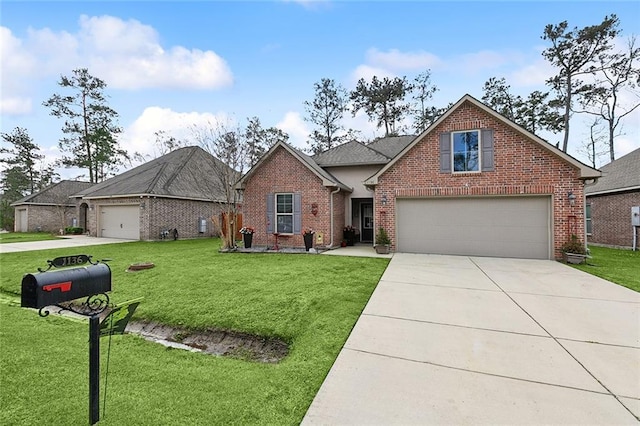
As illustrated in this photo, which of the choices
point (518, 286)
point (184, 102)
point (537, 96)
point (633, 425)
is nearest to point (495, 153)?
point (518, 286)

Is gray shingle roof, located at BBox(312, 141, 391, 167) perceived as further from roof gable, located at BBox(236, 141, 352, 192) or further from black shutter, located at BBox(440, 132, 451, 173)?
black shutter, located at BBox(440, 132, 451, 173)

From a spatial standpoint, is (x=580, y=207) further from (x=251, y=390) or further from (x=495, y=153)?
(x=251, y=390)

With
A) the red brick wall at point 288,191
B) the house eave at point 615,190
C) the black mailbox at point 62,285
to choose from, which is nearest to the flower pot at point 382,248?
the red brick wall at point 288,191

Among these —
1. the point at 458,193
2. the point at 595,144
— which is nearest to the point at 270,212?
the point at 458,193

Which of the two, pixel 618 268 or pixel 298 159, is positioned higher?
pixel 298 159

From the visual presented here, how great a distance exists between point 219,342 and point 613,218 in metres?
17.5

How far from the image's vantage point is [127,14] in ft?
30.9

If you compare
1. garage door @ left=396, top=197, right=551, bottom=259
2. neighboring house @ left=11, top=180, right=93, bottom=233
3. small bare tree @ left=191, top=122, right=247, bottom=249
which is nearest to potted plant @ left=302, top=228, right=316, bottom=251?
garage door @ left=396, top=197, right=551, bottom=259

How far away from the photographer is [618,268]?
8.00 m

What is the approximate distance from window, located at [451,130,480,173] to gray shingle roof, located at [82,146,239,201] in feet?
34.9

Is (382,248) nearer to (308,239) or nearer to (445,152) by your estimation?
(308,239)

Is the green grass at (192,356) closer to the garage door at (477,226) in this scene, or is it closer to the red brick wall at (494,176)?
the garage door at (477,226)

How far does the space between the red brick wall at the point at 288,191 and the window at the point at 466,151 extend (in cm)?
502

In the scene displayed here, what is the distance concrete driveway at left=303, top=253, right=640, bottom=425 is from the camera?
7.65 feet
